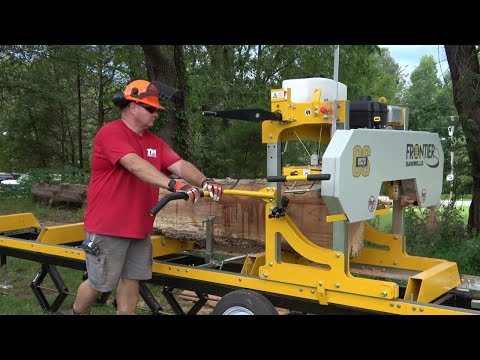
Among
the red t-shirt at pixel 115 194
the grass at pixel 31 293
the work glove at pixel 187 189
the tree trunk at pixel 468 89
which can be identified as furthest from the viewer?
the tree trunk at pixel 468 89

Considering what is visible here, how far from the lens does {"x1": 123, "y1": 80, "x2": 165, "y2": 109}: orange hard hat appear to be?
381cm

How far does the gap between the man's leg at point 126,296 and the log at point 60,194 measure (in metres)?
8.30

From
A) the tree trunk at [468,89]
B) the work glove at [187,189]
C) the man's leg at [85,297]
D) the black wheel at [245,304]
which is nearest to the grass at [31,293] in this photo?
the man's leg at [85,297]

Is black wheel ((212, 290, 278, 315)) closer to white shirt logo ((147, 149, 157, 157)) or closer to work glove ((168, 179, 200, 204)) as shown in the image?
work glove ((168, 179, 200, 204))

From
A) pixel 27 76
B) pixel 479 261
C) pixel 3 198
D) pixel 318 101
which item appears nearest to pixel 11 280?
pixel 318 101

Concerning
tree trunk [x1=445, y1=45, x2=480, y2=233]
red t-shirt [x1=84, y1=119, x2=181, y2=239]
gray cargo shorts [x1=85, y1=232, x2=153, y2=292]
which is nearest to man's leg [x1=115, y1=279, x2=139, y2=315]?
gray cargo shorts [x1=85, y1=232, x2=153, y2=292]

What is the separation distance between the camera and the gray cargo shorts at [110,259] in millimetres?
3818

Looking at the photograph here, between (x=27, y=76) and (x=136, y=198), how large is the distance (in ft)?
53.7

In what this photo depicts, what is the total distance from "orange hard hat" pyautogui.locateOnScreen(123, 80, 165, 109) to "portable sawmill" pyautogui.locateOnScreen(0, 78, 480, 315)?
1.71 ft

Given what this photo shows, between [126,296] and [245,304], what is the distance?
1.11 m

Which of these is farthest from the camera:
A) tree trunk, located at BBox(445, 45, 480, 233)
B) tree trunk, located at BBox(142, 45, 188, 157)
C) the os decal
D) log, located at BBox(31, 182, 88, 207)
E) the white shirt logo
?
log, located at BBox(31, 182, 88, 207)

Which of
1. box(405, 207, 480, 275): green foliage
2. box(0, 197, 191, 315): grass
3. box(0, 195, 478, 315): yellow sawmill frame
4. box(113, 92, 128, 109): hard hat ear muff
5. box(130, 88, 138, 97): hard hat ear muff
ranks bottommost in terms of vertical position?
box(0, 197, 191, 315): grass

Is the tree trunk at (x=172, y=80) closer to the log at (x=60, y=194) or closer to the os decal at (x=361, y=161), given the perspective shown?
the log at (x=60, y=194)

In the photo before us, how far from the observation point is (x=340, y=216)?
3180mm
